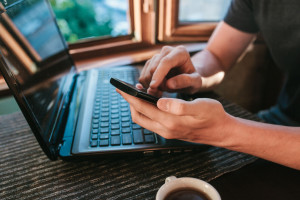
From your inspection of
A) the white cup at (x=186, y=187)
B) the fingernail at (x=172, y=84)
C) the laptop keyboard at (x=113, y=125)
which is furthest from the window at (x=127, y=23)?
the white cup at (x=186, y=187)

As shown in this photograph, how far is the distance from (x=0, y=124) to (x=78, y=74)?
314 mm

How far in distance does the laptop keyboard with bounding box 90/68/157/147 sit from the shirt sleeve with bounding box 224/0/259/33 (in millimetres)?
566

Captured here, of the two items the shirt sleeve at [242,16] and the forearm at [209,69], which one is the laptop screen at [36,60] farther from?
the shirt sleeve at [242,16]

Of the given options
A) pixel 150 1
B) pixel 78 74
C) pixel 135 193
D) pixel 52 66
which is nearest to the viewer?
pixel 135 193

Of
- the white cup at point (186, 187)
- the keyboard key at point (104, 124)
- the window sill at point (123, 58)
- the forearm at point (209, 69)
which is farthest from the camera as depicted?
the window sill at point (123, 58)

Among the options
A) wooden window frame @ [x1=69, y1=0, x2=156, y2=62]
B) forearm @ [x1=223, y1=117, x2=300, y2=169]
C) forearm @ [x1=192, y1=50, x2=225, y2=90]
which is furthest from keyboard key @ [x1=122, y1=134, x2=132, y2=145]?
wooden window frame @ [x1=69, y1=0, x2=156, y2=62]

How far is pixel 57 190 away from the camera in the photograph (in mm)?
447

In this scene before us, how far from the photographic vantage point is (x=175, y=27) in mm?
1213

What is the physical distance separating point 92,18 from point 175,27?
1.60 ft

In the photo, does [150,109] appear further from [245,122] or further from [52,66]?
[52,66]

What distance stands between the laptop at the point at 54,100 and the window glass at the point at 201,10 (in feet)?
2.53

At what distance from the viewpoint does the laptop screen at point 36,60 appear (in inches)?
17.4

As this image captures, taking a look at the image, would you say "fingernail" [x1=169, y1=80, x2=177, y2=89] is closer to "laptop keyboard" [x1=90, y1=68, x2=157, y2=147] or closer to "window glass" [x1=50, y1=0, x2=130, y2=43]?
"laptop keyboard" [x1=90, y1=68, x2=157, y2=147]

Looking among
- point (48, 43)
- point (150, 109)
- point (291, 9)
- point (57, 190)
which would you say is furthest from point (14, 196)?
point (291, 9)
